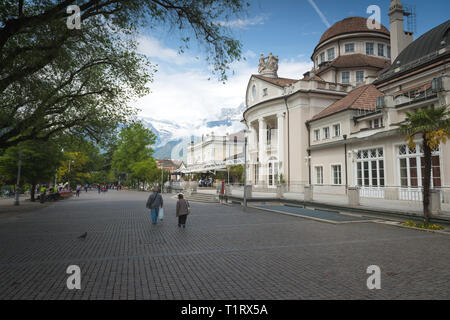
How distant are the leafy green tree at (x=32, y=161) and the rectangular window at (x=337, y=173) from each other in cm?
2361

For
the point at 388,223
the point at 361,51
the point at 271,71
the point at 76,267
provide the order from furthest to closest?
the point at 271,71, the point at 361,51, the point at 388,223, the point at 76,267

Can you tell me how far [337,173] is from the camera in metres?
25.6

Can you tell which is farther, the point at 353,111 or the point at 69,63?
the point at 353,111

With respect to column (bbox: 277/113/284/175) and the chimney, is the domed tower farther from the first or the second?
column (bbox: 277/113/284/175)

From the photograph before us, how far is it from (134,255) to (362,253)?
565cm

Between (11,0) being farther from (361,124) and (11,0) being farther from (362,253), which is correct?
(361,124)

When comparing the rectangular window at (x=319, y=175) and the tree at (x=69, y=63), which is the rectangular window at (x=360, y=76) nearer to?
the rectangular window at (x=319, y=175)

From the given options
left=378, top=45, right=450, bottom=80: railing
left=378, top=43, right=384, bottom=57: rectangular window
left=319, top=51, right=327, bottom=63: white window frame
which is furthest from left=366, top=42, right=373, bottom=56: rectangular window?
left=378, top=45, right=450, bottom=80: railing

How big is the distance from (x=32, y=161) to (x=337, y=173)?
26292 millimetres

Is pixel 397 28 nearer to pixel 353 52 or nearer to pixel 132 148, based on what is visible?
pixel 353 52

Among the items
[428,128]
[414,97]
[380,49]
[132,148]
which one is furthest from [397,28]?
[132,148]

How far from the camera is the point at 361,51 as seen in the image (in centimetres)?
3728

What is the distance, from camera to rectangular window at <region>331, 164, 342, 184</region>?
82.9ft
